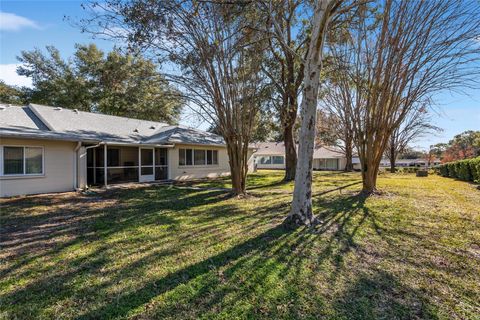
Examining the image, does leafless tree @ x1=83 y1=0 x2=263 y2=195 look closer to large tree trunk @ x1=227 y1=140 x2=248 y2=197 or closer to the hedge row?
large tree trunk @ x1=227 y1=140 x2=248 y2=197

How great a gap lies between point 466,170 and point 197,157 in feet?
57.5

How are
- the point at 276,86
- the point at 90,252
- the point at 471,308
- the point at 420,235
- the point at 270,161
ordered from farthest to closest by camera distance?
the point at 270,161 < the point at 276,86 < the point at 420,235 < the point at 90,252 < the point at 471,308

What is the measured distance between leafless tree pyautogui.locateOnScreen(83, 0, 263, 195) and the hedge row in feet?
43.3

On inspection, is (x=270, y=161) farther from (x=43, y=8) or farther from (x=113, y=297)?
(x=113, y=297)

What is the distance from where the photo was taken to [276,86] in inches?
550

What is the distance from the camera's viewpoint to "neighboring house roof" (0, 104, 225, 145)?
11223 mm

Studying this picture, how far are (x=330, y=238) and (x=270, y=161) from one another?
37574mm

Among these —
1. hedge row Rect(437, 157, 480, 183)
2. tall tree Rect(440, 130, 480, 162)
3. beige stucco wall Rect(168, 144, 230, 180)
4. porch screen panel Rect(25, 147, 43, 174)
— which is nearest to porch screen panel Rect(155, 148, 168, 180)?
beige stucco wall Rect(168, 144, 230, 180)

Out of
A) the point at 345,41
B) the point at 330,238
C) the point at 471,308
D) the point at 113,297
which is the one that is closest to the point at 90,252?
the point at 113,297

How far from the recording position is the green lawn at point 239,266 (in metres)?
2.92

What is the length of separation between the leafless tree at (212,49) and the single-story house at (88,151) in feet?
18.5

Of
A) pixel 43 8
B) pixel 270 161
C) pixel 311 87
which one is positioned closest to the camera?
pixel 311 87

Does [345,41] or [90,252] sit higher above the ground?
[345,41]

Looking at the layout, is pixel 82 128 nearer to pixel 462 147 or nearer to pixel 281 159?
pixel 281 159
